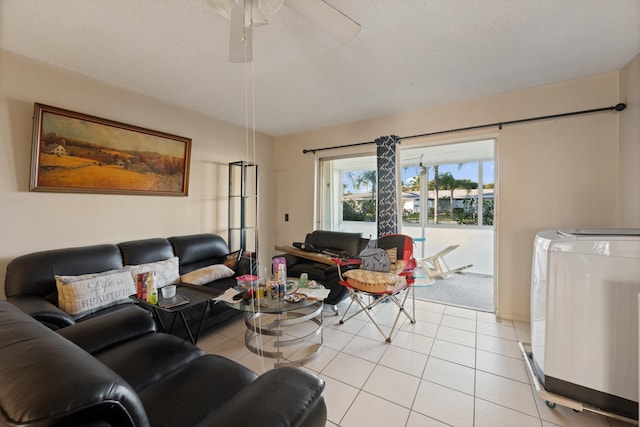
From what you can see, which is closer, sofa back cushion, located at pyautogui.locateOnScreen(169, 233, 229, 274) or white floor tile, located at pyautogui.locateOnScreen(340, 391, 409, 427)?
white floor tile, located at pyautogui.locateOnScreen(340, 391, 409, 427)

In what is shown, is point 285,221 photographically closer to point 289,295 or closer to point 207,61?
point 289,295

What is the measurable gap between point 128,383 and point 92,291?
4.95 ft

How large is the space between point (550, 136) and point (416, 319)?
2373 millimetres

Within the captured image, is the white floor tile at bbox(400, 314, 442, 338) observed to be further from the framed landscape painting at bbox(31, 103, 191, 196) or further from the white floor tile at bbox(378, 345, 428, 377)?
the framed landscape painting at bbox(31, 103, 191, 196)

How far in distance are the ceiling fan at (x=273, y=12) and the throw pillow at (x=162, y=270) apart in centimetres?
214

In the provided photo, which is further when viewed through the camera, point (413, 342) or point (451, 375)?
point (413, 342)

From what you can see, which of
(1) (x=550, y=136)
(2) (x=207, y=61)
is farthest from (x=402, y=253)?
(2) (x=207, y=61)

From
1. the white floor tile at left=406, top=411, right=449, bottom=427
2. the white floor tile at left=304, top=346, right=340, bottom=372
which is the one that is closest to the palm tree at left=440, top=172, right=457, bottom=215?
the white floor tile at left=304, top=346, right=340, bottom=372

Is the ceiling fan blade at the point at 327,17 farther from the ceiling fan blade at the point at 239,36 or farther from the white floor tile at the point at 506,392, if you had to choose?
the white floor tile at the point at 506,392

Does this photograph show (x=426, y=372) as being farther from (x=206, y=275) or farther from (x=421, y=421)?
(x=206, y=275)

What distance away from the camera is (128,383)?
0.94 metres

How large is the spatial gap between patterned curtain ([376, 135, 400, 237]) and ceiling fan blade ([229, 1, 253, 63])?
85.1 inches

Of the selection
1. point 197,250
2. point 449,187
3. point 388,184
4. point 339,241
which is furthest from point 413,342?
point 449,187

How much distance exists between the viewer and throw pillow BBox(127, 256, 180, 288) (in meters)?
2.42
